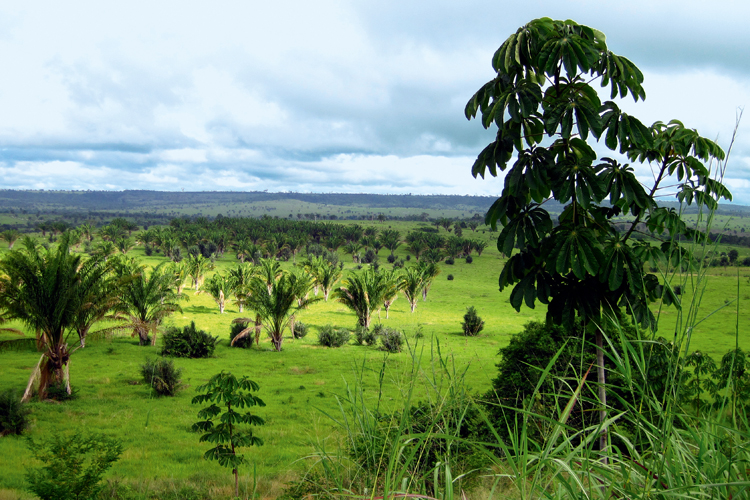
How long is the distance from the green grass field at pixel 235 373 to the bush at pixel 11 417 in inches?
18.5

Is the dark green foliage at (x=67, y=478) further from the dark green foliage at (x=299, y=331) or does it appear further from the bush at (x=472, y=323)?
the bush at (x=472, y=323)

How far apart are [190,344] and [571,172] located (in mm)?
26774

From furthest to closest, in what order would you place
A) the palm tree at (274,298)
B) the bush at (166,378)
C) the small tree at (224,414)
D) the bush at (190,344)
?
1. the palm tree at (274,298)
2. the bush at (190,344)
3. the bush at (166,378)
4. the small tree at (224,414)

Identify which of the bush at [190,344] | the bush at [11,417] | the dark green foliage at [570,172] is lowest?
the bush at [190,344]

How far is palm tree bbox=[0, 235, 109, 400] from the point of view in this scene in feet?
47.7

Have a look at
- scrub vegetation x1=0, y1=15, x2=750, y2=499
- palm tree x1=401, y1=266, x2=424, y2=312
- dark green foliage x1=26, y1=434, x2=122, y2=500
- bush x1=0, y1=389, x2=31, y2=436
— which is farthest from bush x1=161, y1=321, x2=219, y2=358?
palm tree x1=401, y1=266, x2=424, y2=312

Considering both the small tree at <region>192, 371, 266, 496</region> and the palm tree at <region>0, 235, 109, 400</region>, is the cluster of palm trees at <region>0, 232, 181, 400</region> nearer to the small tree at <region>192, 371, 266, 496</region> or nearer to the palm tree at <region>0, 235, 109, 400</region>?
the palm tree at <region>0, 235, 109, 400</region>

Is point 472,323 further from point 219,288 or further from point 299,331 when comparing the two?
point 219,288

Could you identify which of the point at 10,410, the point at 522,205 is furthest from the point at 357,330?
the point at 522,205

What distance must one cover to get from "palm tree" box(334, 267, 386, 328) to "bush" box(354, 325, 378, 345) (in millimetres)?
1769

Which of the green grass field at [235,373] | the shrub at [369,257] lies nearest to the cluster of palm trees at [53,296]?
the green grass field at [235,373]

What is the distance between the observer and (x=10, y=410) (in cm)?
1305

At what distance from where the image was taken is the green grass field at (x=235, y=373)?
8898 millimetres

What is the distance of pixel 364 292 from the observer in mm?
34094
